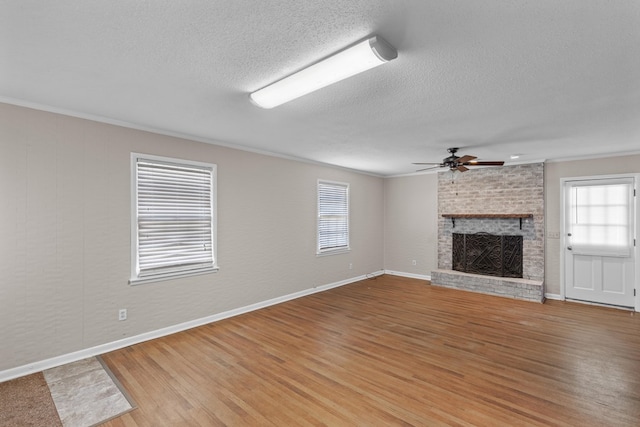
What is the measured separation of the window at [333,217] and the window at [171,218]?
2.38 m

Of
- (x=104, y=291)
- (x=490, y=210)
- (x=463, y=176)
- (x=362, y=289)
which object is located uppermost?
(x=463, y=176)

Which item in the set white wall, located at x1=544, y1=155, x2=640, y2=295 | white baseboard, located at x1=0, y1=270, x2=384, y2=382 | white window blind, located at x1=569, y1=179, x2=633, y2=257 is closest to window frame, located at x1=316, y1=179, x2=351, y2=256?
white baseboard, located at x1=0, y1=270, x2=384, y2=382

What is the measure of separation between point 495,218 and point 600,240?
1.59 meters

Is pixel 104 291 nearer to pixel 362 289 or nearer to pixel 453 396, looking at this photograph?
pixel 453 396

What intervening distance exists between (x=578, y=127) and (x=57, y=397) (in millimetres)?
5899

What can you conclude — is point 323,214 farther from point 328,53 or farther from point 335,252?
point 328,53

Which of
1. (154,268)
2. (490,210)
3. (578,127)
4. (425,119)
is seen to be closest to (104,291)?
(154,268)

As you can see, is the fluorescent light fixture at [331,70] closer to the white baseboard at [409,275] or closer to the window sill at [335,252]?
the window sill at [335,252]

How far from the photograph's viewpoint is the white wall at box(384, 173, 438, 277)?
6.88 metres

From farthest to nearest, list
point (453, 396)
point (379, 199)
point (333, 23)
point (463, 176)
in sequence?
point (379, 199), point (463, 176), point (453, 396), point (333, 23)

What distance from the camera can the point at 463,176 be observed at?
6.42 meters

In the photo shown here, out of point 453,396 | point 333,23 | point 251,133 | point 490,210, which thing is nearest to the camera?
point 333,23

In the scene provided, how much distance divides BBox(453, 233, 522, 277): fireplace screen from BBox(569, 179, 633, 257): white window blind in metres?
0.92

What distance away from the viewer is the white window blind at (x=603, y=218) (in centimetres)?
480
